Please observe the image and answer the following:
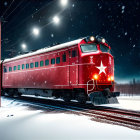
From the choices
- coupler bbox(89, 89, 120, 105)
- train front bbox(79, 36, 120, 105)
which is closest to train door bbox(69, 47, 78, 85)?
train front bbox(79, 36, 120, 105)

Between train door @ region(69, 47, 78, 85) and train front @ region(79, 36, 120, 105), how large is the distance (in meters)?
0.37

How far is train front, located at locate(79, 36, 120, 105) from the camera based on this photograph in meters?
10.4

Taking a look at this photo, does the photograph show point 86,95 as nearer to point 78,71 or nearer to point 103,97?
point 103,97

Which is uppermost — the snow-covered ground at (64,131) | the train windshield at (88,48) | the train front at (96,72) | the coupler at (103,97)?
the train windshield at (88,48)

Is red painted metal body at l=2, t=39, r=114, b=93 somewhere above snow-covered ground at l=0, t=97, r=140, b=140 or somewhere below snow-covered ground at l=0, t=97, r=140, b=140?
above

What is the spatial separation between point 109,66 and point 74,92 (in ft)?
Result: 9.00

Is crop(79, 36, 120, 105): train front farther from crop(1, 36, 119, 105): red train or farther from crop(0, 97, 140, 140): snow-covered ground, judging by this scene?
crop(0, 97, 140, 140): snow-covered ground

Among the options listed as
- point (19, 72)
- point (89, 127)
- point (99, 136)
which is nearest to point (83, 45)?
point (89, 127)

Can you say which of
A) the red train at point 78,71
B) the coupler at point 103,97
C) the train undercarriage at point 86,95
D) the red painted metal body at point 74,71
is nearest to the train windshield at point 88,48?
the red train at point 78,71

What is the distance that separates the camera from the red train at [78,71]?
10492 mm

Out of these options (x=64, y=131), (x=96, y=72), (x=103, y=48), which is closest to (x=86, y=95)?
(x=96, y=72)

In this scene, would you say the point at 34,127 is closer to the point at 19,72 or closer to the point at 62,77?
the point at 62,77

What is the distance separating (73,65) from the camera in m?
11.1

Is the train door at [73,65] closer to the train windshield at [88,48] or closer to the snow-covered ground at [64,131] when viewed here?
the train windshield at [88,48]
